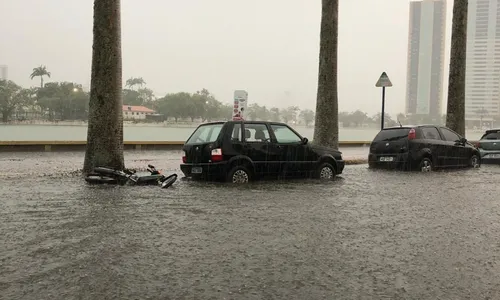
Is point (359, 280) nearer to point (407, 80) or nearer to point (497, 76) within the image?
point (407, 80)

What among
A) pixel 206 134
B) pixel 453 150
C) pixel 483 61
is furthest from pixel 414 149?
pixel 483 61

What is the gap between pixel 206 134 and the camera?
10750mm

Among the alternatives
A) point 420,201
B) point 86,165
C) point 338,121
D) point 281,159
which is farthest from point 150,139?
point 420,201

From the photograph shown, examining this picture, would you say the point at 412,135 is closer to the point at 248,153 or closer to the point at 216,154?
the point at 248,153

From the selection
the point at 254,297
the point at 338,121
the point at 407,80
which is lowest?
the point at 254,297

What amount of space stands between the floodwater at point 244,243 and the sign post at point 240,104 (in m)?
5.90

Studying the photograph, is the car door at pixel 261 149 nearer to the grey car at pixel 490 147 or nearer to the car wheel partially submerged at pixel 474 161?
the car wheel partially submerged at pixel 474 161

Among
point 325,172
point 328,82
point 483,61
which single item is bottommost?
point 325,172

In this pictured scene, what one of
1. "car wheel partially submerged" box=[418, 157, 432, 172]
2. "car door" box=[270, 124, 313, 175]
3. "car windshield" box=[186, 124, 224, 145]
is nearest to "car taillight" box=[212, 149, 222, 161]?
"car windshield" box=[186, 124, 224, 145]

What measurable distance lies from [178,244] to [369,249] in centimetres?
215

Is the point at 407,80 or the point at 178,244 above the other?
the point at 407,80

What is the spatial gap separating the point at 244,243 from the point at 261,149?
5.54m

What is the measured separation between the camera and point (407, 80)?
26.5 meters

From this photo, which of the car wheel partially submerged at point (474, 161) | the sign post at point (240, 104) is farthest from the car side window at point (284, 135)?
the car wheel partially submerged at point (474, 161)
